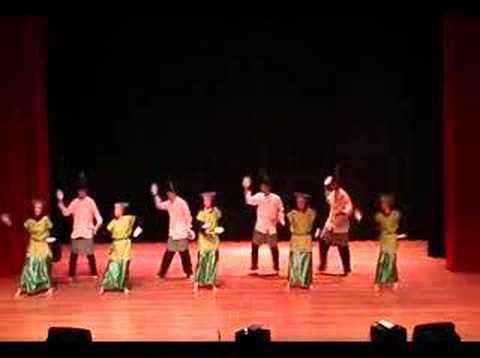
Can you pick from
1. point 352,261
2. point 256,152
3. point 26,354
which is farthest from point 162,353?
point 256,152

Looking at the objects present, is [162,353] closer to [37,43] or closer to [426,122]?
[37,43]

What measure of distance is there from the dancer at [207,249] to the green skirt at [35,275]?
1754mm

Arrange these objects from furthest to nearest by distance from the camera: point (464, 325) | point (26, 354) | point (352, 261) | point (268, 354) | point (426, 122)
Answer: point (426, 122) < point (352, 261) < point (464, 325) < point (26, 354) < point (268, 354)

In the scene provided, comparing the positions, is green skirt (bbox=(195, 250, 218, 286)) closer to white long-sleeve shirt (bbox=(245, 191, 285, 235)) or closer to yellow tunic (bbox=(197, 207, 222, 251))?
yellow tunic (bbox=(197, 207, 222, 251))

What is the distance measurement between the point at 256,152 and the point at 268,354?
363 inches

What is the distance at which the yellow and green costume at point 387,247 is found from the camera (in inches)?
476

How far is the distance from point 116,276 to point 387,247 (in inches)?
126

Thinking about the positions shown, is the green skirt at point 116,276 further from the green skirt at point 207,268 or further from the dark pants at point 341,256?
the dark pants at point 341,256

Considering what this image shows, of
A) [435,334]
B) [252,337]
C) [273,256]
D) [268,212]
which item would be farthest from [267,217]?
[252,337]

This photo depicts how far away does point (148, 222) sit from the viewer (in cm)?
1590

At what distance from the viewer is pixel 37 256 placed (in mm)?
12000

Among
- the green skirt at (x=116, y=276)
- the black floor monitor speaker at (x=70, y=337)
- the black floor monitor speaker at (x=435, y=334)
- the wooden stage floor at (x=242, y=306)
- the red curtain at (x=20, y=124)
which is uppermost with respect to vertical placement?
the red curtain at (x=20, y=124)

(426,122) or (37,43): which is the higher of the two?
(37,43)

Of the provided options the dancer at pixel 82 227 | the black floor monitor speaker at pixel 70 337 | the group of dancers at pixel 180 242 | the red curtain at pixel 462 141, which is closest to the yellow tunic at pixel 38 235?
the group of dancers at pixel 180 242
